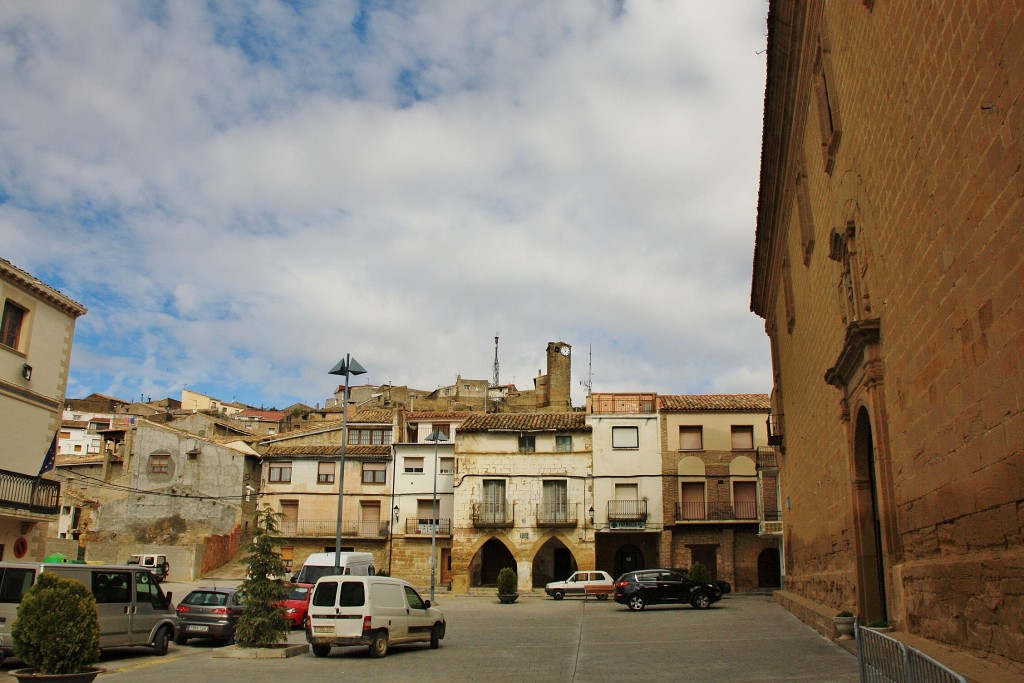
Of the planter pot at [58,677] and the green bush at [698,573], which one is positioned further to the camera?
the green bush at [698,573]

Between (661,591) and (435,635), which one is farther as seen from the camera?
(661,591)

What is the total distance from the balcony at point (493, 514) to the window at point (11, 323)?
85.8 ft

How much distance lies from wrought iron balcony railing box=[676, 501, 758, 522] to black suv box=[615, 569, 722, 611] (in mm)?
13313

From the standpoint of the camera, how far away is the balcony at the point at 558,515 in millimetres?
44719

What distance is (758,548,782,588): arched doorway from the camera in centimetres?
4384

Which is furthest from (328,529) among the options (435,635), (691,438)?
(435,635)

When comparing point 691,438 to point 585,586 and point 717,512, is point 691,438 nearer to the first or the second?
point 717,512

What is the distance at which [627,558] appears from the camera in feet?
153

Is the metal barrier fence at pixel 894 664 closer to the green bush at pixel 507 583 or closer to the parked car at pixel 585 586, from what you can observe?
the green bush at pixel 507 583

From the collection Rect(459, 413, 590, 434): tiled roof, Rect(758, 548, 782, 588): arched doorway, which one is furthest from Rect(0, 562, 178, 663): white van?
Rect(758, 548, 782, 588): arched doorway

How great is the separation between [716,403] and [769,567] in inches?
339

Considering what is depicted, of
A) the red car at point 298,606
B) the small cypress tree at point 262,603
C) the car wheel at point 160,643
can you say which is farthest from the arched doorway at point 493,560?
the small cypress tree at point 262,603

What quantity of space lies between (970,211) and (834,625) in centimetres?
1011

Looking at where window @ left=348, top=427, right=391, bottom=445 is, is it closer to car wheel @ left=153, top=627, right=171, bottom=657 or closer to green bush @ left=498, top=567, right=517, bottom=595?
green bush @ left=498, top=567, right=517, bottom=595
